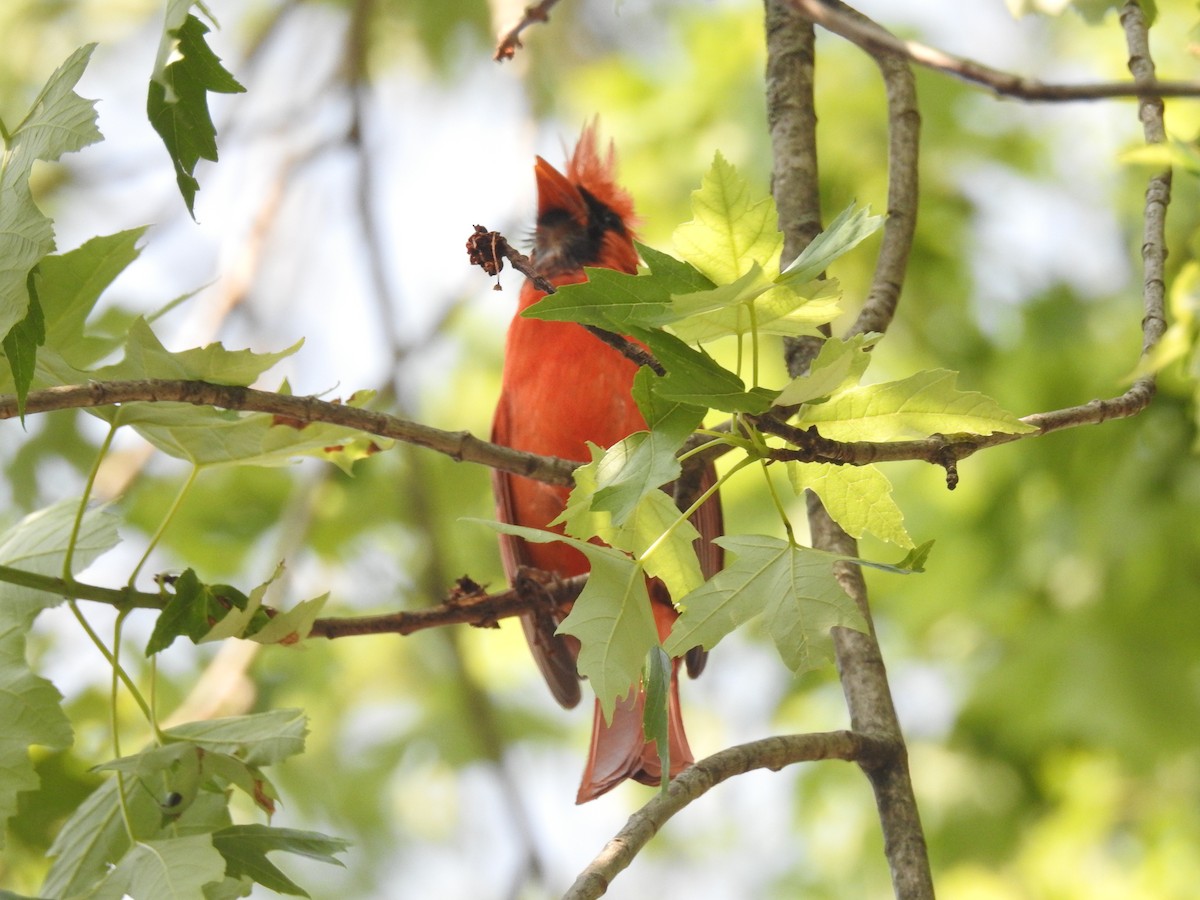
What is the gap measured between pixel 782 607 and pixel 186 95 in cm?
88

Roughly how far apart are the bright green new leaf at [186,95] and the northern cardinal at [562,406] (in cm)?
158

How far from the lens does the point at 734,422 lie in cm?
144

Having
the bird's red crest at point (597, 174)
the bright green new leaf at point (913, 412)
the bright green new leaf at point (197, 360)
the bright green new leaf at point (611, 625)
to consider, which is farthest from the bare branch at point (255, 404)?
the bird's red crest at point (597, 174)

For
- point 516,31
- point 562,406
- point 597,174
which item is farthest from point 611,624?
point 597,174

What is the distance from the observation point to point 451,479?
492cm

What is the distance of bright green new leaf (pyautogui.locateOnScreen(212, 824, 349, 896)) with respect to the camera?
1.62 metres

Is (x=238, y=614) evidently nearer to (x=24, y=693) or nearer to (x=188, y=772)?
(x=188, y=772)

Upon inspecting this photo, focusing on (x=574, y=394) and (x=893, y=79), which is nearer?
(x=893, y=79)

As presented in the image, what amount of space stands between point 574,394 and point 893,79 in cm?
126

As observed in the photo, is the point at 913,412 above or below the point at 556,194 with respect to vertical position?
below

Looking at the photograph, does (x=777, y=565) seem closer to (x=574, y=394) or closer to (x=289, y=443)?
(x=289, y=443)

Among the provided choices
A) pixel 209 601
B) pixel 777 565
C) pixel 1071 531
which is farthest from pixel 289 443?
pixel 1071 531

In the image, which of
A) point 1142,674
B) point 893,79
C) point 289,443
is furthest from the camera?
point 1142,674

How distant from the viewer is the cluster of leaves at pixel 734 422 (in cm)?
131
